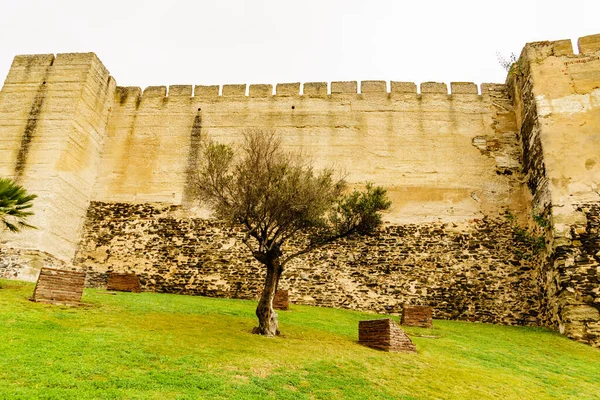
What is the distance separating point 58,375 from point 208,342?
2555 mm

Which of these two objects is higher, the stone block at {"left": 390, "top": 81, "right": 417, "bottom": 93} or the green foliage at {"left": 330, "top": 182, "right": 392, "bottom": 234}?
the stone block at {"left": 390, "top": 81, "right": 417, "bottom": 93}

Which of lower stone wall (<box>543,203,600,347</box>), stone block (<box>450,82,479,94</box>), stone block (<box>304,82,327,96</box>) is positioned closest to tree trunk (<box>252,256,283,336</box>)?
lower stone wall (<box>543,203,600,347</box>)

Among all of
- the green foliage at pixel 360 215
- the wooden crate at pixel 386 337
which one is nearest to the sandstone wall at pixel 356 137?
the green foliage at pixel 360 215

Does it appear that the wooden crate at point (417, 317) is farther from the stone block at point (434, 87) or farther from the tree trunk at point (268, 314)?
the stone block at point (434, 87)

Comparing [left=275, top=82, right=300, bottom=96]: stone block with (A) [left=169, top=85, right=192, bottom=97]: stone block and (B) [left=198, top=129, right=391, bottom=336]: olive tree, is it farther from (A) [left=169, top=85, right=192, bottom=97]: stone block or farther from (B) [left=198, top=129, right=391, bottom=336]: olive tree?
(B) [left=198, top=129, right=391, bottom=336]: olive tree

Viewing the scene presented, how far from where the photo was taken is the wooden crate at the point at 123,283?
41.9 ft

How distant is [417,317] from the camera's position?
1111cm

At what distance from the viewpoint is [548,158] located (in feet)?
42.6

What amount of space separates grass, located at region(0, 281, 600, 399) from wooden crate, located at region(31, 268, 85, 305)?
0.31 metres

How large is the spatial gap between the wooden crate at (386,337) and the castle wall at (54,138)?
9.37 metres

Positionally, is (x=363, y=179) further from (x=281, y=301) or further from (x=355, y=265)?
(x=281, y=301)

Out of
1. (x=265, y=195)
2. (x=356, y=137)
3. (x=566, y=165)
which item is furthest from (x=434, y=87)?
(x=265, y=195)

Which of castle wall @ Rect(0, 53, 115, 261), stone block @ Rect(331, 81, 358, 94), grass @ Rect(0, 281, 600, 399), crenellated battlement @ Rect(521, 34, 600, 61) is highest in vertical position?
crenellated battlement @ Rect(521, 34, 600, 61)

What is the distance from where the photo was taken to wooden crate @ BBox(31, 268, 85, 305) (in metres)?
8.80
